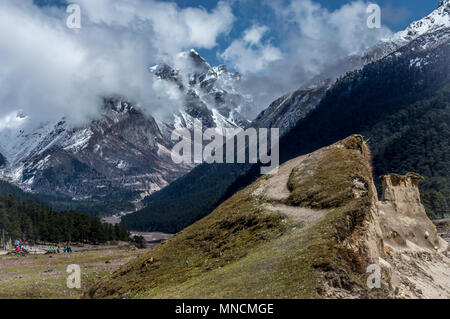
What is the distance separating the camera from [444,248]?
5250 centimetres

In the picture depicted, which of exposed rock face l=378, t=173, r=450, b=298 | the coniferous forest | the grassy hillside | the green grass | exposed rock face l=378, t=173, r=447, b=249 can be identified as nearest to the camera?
the grassy hillside

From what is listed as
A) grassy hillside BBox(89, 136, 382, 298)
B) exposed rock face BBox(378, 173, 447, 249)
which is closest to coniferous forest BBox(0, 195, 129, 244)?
grassy hillside BBox(89, 136, 382, 298)

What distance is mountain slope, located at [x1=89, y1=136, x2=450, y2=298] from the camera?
2042 centimetres

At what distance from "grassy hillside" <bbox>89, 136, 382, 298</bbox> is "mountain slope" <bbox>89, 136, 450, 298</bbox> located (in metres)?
0.07

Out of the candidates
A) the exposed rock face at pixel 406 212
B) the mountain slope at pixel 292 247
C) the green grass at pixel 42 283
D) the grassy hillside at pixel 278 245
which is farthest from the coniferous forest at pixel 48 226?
the exposed rock face at pixel 406 212

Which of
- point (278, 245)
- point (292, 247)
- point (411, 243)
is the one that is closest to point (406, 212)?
point (411, 243)

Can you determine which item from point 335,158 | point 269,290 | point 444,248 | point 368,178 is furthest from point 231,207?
point 444,248

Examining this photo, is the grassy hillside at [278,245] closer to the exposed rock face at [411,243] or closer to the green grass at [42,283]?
the green grass at [42,283]

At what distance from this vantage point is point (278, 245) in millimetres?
→ 26141

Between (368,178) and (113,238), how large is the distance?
430 feet

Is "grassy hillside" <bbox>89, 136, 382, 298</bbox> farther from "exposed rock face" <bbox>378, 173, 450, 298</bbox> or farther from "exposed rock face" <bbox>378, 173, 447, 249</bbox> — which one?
"exposed rock face" <bbox>378, 173, 447, 249</bbox>

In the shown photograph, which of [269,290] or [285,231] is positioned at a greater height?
[285,231]
